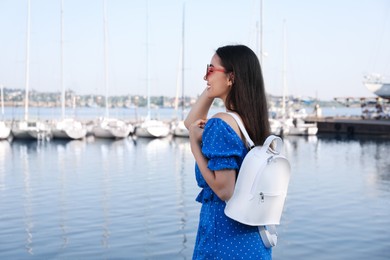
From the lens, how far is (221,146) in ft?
8.01

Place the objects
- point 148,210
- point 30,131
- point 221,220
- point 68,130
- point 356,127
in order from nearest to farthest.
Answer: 1. point 221,220
2. point 148,210
3. point 30,131
4. point 68,130
5. point 356,127

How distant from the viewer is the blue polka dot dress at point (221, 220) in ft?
8.02

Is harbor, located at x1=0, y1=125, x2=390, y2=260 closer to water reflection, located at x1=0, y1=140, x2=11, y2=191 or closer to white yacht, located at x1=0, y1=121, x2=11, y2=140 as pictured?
water reflection, located at x1=0, y1=140, x2=11, y2=191

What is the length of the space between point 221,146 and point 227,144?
0.09 ft

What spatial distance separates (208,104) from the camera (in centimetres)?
280

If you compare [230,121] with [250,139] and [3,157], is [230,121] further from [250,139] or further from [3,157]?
[3,157]

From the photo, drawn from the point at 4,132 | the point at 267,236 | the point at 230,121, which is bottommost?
the point at 4,132

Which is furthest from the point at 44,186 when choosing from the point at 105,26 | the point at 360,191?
the point at 105,26

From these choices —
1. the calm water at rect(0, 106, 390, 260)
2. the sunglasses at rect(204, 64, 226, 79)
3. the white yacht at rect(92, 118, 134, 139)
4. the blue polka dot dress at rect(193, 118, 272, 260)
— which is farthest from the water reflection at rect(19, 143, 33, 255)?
the white yacht at rect(92, 118, 134, 139)

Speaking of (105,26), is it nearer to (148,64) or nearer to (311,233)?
(148,64)

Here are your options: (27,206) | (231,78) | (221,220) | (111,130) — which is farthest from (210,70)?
(111,130)

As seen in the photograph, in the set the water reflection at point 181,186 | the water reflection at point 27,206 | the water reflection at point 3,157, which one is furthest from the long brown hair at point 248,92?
the water reflection at point 3,157

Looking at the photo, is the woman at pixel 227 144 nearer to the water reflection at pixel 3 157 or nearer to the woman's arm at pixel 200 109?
the woman's arm at pixel 200 109

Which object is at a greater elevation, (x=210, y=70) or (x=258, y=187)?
(x=210, y=70)
